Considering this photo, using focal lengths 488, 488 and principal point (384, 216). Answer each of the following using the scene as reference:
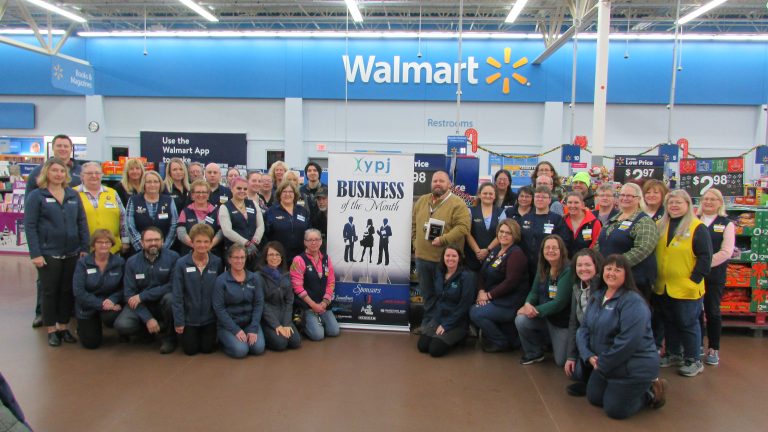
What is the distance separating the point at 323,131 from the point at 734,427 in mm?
13176

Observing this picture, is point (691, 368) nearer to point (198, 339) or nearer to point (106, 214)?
point (198, 339)

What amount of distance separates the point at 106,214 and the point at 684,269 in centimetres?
498

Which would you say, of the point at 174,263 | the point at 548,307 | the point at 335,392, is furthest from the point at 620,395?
the point at 174,263

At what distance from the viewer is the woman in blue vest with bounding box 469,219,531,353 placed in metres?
4.27

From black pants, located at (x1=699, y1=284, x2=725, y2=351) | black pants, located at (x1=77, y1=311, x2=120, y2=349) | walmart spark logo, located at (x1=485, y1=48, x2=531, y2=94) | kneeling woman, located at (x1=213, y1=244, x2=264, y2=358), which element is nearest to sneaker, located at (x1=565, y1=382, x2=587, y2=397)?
black pants, located at (x1=699, y1=284, x2=725, y2=351)

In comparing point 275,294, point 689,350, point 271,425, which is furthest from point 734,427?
point 275,294

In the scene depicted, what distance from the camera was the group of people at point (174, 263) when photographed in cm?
413

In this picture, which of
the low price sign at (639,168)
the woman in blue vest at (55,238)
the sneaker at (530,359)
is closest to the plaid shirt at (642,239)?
the sneaker at (530,359)

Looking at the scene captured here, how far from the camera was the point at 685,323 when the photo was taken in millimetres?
3791

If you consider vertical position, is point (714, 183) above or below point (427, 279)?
above

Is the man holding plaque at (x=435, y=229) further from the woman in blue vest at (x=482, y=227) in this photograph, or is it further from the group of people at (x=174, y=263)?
the group of people at (x=174, y=263)

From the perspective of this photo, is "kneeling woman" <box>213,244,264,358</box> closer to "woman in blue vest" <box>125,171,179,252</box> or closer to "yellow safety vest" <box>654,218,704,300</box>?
"woman in blue vest" <box>125,171,179,252</box>

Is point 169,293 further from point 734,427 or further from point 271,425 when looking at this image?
point 734,427

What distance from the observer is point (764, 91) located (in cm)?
1429
